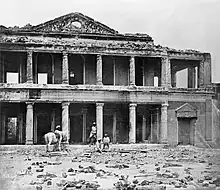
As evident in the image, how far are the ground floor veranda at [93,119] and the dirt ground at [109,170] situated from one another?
377 cm

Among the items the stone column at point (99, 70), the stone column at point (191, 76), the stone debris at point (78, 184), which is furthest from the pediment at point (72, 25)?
the stone debris at point (78, 184)

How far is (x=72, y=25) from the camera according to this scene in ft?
105

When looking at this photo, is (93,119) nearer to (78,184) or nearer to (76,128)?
(76,128)

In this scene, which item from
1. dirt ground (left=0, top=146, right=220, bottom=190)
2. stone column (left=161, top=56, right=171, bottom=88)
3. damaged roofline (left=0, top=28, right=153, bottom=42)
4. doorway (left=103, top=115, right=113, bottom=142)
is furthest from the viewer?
doorway (left=103, top=115, right=113, bottom=142)

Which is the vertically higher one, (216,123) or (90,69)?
(90,69)

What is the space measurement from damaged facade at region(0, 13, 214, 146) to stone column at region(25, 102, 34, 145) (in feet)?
0.20

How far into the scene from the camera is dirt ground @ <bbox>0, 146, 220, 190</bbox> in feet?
51.5

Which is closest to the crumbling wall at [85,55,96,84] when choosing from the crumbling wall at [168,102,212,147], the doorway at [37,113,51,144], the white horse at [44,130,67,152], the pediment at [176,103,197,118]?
the doorway at [37,113,51,144]

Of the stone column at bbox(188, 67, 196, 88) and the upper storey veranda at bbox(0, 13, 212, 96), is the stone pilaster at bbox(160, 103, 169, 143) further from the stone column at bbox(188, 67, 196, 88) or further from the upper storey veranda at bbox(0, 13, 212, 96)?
the stone column at bbox(188, 67, 196, 88)

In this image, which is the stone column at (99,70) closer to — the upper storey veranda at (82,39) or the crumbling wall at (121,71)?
the upper storey veranda at (82,39)

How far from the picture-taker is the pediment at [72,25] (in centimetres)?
3170

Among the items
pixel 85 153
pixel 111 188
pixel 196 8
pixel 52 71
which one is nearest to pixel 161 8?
pixel 196 8

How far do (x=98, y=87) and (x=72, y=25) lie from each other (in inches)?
218

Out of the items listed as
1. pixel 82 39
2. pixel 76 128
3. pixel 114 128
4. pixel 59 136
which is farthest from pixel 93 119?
pixel 59 136
